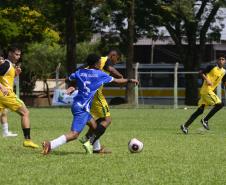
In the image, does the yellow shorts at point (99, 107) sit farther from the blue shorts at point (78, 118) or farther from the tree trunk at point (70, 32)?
the tree trunk at point (70, 32)

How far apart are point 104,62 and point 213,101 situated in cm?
622

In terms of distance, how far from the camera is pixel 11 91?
1333 cm

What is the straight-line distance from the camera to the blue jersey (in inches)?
424

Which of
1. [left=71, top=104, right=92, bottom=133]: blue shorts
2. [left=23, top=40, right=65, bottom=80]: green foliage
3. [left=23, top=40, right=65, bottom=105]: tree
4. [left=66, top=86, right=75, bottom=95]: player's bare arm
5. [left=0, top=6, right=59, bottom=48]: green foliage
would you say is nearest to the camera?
[left=71, top=104, right=92, bottom=133]: blue shorts

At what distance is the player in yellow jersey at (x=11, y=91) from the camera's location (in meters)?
12.5

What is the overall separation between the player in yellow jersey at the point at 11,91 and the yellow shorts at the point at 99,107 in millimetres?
1524

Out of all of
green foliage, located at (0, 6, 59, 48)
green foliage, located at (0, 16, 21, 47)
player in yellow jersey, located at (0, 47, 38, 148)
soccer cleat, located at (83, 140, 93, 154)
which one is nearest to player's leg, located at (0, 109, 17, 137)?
player in yellow jersey, located at (0, 47, 38, 148)

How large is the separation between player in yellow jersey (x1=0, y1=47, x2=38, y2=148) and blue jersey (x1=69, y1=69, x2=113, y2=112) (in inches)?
72.3

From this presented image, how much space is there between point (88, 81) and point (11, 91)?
3.01 m

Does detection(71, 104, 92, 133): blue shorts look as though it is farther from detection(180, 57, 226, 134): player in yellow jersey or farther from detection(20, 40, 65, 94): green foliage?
detection(20, 40, 65, 94): green foliage

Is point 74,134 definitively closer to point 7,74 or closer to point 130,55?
point 7,74

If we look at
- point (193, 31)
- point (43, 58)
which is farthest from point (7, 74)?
point (43, 58)

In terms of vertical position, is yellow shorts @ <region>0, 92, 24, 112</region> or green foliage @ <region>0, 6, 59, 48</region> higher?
green foliage @ <region>0, 6, 59, 48</region>

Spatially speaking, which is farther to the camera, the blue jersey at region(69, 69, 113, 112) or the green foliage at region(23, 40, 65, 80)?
the green foliage at region(23, 40, 65, 80)
